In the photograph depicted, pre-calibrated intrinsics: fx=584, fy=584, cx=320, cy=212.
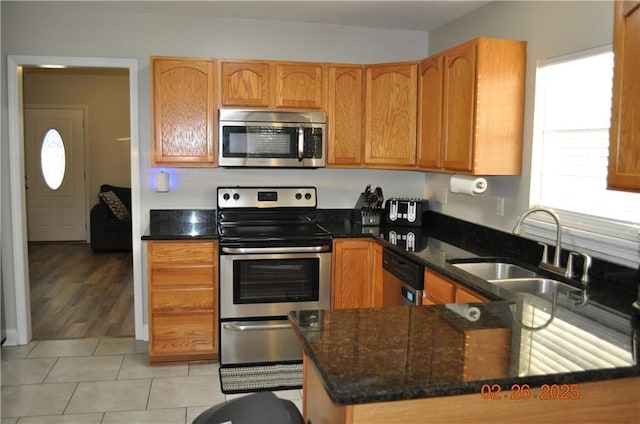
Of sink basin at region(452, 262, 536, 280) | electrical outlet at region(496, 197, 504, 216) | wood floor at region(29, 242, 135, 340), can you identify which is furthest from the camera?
wood floor at region(29, 242, 135, 340)

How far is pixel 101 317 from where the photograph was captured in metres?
5.02

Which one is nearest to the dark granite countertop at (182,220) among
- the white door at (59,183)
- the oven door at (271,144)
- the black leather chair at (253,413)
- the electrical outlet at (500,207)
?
the oven door at (271,144)

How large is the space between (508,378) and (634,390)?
452 millimetres

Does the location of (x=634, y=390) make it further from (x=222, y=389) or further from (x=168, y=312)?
(x=168, y=312)

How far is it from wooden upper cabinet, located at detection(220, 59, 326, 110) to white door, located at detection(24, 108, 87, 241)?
524 centimetres

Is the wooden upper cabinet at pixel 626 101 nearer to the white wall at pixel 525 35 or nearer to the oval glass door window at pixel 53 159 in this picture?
the white wall at pixel 525 35

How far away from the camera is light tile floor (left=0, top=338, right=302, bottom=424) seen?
3.23m

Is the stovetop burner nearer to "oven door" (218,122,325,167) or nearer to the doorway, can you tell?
"oven door" (218,122,325,167)

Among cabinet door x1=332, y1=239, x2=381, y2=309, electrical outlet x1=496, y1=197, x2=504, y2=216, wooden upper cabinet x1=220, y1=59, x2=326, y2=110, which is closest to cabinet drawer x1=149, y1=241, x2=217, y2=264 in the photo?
cabinet door x1=332, y1=239, x2=381, y2=309

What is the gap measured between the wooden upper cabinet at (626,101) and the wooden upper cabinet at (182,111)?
277 cm

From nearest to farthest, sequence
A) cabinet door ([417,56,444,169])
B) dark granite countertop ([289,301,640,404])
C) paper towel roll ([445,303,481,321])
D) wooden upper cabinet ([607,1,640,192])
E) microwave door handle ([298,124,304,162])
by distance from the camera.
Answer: dark granite countertop ([289,301,640,404]) → wooden upper cabinet ([607,1,640,192]) → paper towel roll ([445,303,481,321]) → cabinet door ([417,56,444,169]) → microwave door handle ([298,124,304,162])

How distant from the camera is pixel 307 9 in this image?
4004 mm

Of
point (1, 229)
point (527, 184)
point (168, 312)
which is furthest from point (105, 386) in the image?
point (527, 184)

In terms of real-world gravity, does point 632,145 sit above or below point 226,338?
Result: above
